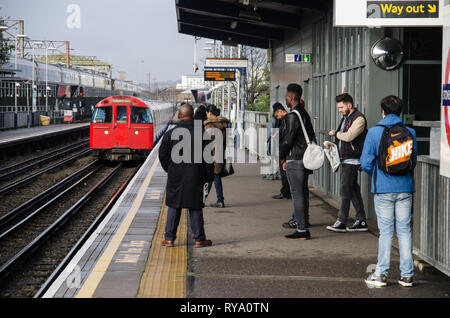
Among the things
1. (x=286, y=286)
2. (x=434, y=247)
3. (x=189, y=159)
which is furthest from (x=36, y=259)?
(x=434, y=247)

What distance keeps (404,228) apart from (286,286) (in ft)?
3.91

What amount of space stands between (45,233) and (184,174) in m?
4.03

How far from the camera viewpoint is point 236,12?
1669 centimetres

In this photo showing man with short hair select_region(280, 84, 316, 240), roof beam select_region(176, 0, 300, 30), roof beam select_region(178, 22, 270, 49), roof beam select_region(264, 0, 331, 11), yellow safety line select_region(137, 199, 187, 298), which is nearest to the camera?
yellow safety line select_region(137, 199, 187, 298)

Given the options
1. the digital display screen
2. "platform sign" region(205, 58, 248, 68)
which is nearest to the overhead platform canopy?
"platform sign" region(205, 58, 248, 68)

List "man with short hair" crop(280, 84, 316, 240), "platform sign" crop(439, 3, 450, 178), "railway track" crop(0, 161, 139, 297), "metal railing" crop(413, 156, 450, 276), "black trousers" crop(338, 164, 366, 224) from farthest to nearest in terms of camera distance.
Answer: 1. "black trousers" crop(338, 164, 366, 224)
2. "man with short hair" crop(280, 84, 316, 240)
3. "railway track" crop(0, 161, 139, 297)
4. "metal railing" crop(413, 156, 450, 276)
5. "platform sign" crop(439, 3, 450, 178)

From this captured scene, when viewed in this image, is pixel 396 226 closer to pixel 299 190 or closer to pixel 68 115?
pixel 299 190

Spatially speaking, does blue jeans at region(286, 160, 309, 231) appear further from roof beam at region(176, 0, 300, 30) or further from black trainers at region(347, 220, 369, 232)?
roof beam at region(176, 0, 300, 30)

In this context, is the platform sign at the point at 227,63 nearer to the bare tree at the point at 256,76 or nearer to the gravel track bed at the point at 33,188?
the gravel track bed at the point at 33,188

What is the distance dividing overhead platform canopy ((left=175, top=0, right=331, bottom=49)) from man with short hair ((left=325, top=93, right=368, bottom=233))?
4.34m

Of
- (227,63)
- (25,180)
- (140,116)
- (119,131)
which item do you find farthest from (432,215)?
(140,116)

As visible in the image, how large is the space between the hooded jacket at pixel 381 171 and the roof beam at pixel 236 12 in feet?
33.2

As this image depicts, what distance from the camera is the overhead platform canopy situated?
14.8 m

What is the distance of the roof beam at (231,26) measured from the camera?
19172mm
